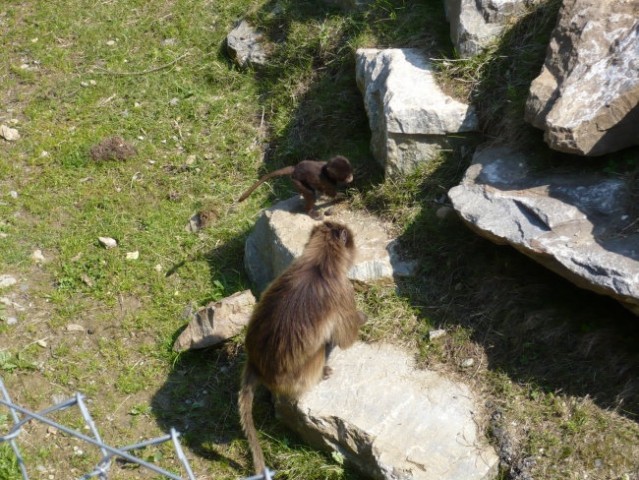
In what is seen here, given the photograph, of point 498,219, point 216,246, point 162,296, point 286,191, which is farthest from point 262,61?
point 498,219

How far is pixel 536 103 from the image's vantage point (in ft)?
18.5

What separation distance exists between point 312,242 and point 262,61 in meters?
3.84

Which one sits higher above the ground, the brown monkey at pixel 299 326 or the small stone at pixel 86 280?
the brown monkey at pixel 299 326

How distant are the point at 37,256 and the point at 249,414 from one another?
3086 millimetres

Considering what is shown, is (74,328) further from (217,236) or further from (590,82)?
(590,82)

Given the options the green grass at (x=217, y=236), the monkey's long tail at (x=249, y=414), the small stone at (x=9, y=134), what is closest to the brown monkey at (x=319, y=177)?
the green grass at (x=217, y=236)

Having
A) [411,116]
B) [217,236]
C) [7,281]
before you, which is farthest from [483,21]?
[7,281]

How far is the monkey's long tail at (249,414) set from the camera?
5.35 m

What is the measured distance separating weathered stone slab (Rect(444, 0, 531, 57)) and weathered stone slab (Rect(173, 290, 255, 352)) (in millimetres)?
2964

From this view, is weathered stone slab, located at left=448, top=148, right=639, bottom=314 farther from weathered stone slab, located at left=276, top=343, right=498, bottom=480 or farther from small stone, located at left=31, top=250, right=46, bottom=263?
small stone, located at left=31, top=250, right=46, bottom=263

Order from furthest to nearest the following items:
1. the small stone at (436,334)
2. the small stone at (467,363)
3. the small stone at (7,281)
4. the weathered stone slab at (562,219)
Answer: the small stone at (7,281) → the small stone at (436,334) → the small stone at (467,363) → the weathered stone slab at (562,219)

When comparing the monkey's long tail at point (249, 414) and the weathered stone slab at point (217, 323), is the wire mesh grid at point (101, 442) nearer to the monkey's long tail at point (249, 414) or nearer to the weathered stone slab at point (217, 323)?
the monkey's long tail at point (249, 414)

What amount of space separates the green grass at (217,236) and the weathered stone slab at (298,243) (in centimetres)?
15

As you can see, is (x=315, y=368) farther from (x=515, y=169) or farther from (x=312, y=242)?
(x=515, y=169)
